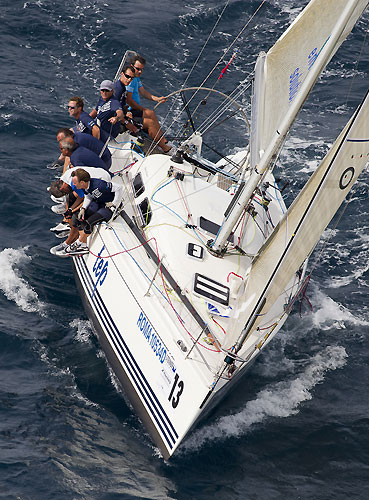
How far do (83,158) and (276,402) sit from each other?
460 centimetres

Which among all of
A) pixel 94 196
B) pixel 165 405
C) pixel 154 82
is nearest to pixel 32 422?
pixel 165 405

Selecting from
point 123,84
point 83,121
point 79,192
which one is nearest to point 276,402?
point 79,192

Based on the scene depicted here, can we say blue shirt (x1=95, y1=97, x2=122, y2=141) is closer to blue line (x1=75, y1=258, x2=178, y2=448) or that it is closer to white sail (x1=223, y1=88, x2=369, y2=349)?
blue line (x1=75, y1=258, x2=178, y2=448)

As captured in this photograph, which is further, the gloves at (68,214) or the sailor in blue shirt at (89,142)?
the sailor in blue shirt at (89,142)

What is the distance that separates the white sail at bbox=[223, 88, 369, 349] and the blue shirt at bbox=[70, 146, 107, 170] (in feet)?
10.9

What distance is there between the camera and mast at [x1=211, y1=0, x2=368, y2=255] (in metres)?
8.17

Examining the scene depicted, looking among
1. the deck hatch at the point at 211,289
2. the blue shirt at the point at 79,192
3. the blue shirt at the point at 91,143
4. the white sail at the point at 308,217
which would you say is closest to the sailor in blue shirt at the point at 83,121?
the blue shirt at the point at 91,143

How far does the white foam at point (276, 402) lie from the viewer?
962 centimetres

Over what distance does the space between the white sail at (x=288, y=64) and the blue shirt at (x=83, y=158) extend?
8.04 ft

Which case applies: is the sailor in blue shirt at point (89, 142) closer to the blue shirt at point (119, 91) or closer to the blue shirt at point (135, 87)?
the blue shirt at point (119, 91)

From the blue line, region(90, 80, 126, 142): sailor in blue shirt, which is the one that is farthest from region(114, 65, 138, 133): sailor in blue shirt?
the blue line

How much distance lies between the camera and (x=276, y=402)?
10.4m

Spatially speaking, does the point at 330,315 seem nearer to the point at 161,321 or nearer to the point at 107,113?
the point at 161,321

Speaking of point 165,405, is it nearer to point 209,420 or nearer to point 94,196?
point 209,420
